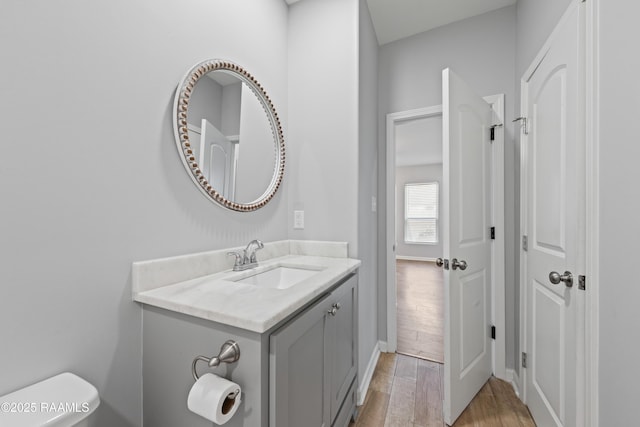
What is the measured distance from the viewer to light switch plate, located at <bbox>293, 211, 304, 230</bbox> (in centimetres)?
171

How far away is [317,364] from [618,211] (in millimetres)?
1169

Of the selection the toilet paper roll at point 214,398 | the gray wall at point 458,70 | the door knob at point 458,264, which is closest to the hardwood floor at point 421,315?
the gray wall at point 458,70

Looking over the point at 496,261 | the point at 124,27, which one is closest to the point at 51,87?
the point at 124,27

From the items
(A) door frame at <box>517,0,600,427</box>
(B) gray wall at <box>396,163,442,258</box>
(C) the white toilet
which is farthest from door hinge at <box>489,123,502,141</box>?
(B) gray wall at <box>396,163,442,258</box>

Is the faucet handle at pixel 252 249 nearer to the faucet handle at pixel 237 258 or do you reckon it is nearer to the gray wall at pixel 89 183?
the faucet handle at pixel 237 258

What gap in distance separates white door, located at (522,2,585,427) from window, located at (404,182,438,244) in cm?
518

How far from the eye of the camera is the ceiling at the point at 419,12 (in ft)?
6.07

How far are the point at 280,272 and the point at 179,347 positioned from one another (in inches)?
25.5

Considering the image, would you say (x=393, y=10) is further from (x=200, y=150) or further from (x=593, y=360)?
(x=593, y=360)

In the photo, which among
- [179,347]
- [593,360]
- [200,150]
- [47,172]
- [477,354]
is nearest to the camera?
[47,172]

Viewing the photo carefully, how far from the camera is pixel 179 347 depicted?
80 centimetres

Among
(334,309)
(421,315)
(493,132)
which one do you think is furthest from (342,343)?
(421,315)

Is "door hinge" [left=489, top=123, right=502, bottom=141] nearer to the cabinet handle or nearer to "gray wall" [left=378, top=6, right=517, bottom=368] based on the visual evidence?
"gray wall" [left=378, top=6, right=517, bottom=368]

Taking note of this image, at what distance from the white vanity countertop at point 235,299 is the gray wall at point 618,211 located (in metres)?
0.95
